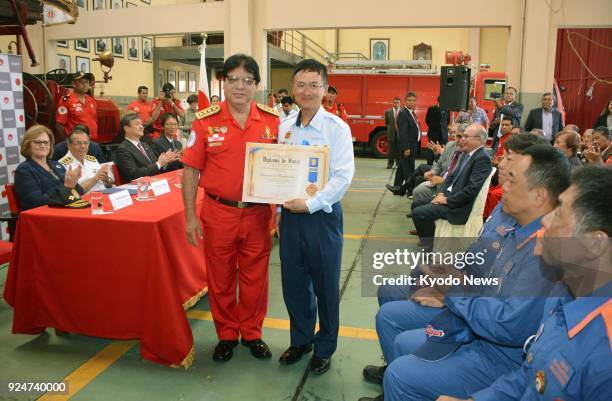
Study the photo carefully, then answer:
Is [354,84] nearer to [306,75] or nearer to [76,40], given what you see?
[76,40]

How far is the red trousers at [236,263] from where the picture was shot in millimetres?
2637

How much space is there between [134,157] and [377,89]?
30.6ft

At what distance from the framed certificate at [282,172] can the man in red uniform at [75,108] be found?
593cm

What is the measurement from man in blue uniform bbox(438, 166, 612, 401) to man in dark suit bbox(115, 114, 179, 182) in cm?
396

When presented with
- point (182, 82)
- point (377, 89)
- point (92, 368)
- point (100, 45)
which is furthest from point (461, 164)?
point (182, 82)

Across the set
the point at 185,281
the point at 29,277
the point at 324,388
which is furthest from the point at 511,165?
the point at 29,277

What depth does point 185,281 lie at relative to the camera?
3113mm

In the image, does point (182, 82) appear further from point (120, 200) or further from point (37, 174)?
point (120, 200)

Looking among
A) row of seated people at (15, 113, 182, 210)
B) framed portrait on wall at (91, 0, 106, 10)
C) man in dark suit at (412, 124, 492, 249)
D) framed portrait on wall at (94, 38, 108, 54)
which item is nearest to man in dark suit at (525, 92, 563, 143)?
man in dark suit at (412, 124, 492, 249)

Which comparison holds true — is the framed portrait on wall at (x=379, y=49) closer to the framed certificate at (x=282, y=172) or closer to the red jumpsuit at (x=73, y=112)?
the red jumpsuit at (x=73, y=112)

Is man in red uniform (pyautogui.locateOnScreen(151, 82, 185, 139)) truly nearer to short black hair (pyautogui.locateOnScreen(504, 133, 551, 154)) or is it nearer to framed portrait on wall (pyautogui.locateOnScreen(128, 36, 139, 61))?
framed portrait on wall (pyautogui.locateOnScreen(128, 36, 139, 61))

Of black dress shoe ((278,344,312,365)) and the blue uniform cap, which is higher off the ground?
the blue uniform cap

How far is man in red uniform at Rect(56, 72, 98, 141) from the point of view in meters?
7.41

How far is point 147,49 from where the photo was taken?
1366 cm
